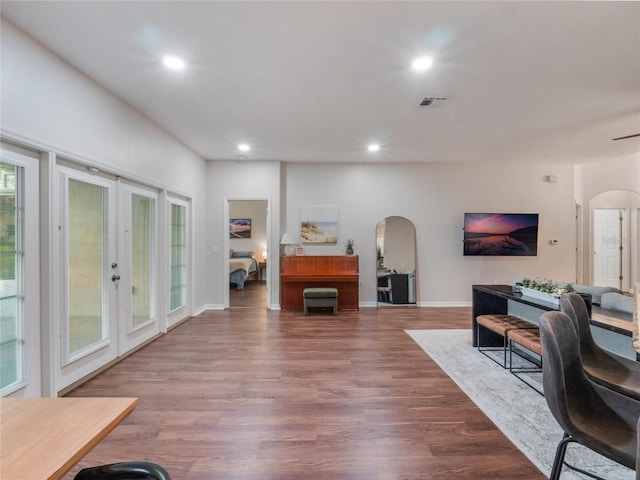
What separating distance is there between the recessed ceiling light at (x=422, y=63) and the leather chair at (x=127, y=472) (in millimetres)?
3000

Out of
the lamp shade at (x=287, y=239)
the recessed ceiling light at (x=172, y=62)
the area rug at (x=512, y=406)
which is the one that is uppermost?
the recessed ceiling light at (x=172, y=62)

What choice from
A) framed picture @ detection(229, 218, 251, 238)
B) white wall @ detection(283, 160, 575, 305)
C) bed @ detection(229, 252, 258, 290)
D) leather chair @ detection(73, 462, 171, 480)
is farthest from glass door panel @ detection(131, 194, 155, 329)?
framed picture @ detection(229, 218, 251, 238)

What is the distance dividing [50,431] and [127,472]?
0.80ft

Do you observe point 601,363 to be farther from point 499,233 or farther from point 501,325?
point 499,233

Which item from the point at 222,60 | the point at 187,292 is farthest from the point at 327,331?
the point at 222,60

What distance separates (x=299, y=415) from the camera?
91.7 inches

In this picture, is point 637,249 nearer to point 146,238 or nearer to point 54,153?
point 146,238

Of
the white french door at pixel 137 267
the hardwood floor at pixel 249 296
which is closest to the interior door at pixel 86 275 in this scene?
the white french door at pixel 137 267

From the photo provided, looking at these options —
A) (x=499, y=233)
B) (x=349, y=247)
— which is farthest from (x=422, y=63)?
(x=499, y=233)

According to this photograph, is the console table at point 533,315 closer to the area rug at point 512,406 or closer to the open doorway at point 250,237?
the area rug at point 512,406

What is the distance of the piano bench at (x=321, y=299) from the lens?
5.46m

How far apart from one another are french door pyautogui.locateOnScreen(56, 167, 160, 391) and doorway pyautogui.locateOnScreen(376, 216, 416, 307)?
4.05 meters

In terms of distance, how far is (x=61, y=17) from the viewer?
2.07 metres

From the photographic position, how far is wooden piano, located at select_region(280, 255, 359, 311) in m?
5.75
